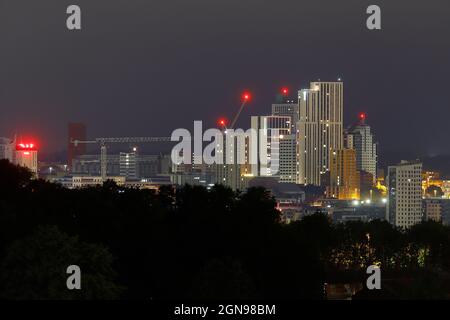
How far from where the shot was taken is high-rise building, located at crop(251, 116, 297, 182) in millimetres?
109000

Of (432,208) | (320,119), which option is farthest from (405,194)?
A: (320,119)

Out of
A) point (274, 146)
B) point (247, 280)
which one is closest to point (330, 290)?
point (247, 280)

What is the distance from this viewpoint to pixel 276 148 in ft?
380

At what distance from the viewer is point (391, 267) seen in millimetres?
35750

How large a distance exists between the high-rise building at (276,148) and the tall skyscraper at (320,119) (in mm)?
1107

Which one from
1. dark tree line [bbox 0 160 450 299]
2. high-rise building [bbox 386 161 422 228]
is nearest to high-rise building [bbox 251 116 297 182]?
high-rise building [bbox 386 161 422 228]

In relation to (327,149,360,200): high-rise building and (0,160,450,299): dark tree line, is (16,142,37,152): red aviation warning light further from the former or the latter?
(0,160,450,299): dark tree line

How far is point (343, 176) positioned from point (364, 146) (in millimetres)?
4832

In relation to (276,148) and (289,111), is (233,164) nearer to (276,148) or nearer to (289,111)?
(276,148)

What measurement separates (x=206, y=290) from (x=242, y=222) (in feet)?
15.9

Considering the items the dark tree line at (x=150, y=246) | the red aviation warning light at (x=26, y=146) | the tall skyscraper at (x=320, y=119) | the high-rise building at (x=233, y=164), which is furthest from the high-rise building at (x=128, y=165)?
the dark tree line at (x=150, y=246)

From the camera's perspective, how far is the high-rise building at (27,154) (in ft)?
246

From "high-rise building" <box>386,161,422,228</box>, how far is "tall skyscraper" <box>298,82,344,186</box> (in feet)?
90.8
